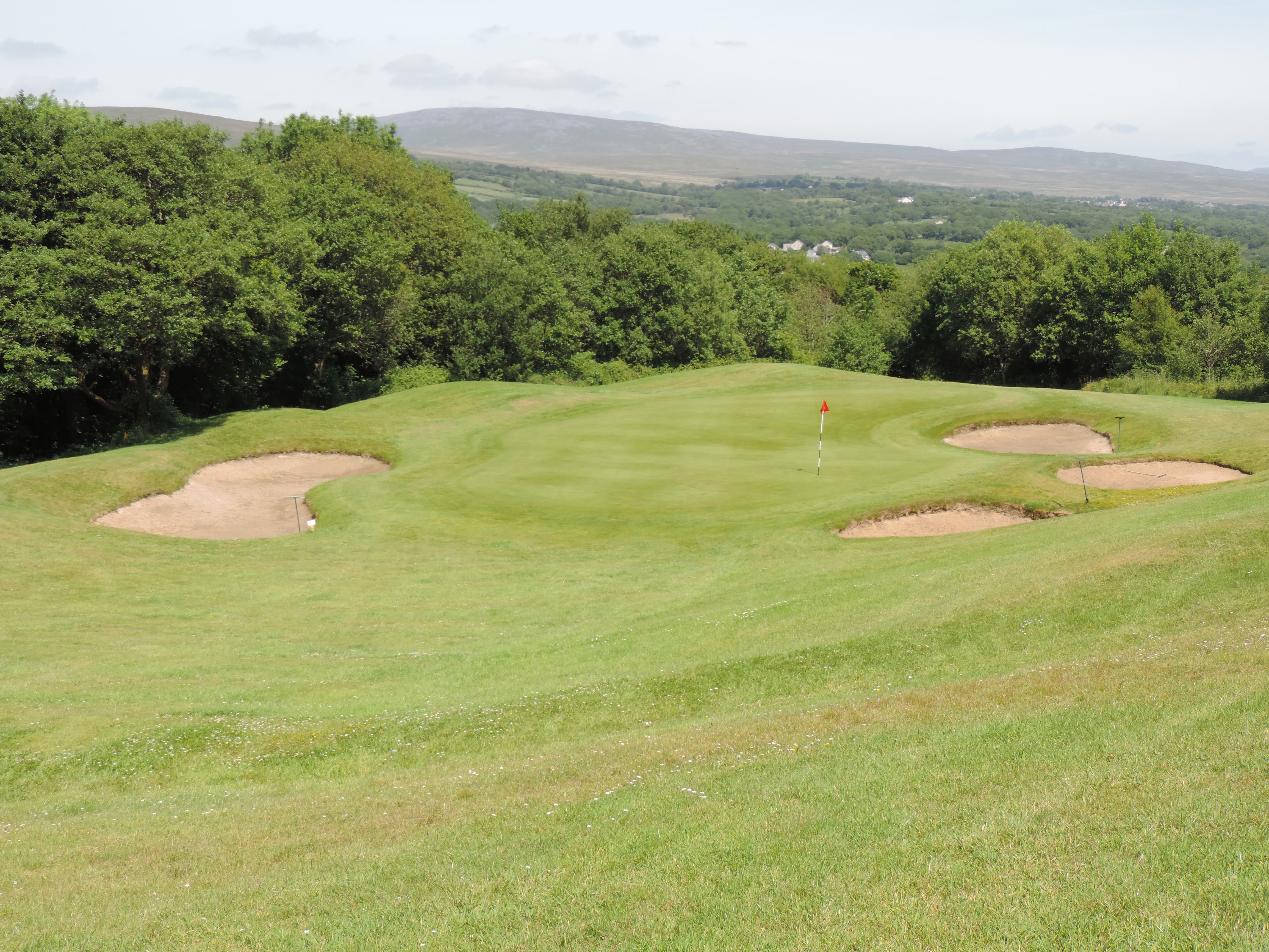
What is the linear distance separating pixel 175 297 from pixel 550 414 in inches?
707

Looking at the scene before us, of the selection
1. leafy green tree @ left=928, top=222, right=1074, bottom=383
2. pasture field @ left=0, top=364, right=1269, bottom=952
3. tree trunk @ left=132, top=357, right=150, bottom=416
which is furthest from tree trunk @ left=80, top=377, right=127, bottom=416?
leafy green tree @ left=928, top=222, right=1074, bottom=383

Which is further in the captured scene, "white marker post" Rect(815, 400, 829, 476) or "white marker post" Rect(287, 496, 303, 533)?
"white marker post" Rect(815, 400, 829, 476)

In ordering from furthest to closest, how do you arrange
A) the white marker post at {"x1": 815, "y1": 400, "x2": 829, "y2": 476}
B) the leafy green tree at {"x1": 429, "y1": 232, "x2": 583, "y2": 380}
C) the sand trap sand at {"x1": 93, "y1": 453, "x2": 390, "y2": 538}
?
the leafy green tree at {"x1": 429, "y1": 232, "x2": 583, "y2": 380}
the white marker post at {"x1": 815, "y1": 400, "x2": 829, "y2": 476}
the sand trap sand at {"x1": 93, "y1": 453, "x2": 390, "y2": 538}

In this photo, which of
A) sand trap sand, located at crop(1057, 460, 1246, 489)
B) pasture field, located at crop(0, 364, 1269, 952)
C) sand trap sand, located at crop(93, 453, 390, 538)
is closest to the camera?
pasture field, located at crop(0, 364, 1269, 952)

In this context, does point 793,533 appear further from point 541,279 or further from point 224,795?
point 541,279

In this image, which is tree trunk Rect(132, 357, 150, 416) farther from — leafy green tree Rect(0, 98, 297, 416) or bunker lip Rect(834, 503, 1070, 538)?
bunker lip Rect(834, 503, 1070, 538)

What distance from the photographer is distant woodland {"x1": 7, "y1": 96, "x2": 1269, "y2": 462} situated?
4066 cm

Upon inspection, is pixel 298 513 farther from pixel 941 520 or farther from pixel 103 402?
pixel 941 520

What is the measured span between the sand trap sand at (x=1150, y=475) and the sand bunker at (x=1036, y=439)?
15.4 feet

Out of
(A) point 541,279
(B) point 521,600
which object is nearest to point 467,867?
(B) point 521,600

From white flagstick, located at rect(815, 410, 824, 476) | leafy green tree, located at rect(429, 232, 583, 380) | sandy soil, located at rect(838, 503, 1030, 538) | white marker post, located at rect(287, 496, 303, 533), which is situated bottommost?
white marker post, located at rect(287, 496, 303, 533)

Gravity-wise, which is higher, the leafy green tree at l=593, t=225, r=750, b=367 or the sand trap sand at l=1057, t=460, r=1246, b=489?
the leafy green tree at l=593, t=225, r=750, b=367

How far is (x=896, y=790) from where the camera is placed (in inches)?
355

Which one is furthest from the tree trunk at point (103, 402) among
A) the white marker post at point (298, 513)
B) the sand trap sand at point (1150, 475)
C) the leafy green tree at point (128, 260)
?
the sand trap sand at point (1150, 475)
